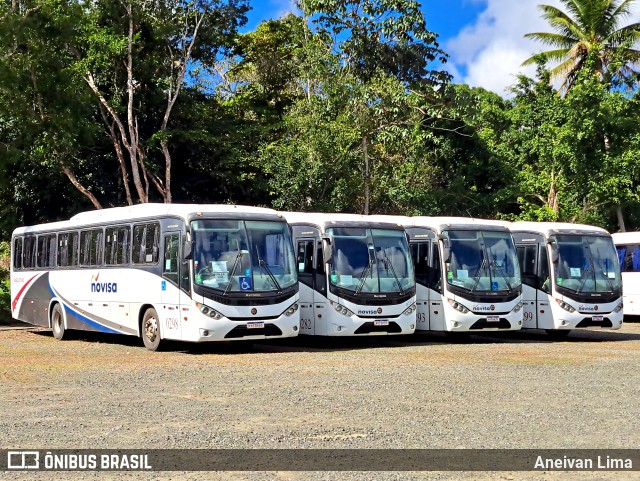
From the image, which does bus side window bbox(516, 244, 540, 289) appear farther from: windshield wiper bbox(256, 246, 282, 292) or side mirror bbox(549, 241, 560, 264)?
windshield wiper bbox(256, 246, 282, 292)

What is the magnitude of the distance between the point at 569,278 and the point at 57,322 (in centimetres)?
1224

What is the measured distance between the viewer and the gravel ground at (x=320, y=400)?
384 inches

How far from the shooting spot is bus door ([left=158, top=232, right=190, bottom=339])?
1986 cm

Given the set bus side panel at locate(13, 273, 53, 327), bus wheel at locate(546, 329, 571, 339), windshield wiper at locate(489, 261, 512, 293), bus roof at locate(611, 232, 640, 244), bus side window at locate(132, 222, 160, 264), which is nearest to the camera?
bus side window at locate(132, 222, 160, 264)

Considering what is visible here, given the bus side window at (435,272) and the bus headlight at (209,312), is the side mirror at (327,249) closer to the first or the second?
the bus side window at (435,272)

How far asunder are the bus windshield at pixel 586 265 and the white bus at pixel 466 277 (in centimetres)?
159

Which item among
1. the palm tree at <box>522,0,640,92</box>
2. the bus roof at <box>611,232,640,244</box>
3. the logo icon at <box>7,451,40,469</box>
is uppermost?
the palm tree at <box>522,0,640,92</box>

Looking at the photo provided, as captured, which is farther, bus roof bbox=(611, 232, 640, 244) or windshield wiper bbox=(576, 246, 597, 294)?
bus roof bbox=(611, 232, 640, 244)

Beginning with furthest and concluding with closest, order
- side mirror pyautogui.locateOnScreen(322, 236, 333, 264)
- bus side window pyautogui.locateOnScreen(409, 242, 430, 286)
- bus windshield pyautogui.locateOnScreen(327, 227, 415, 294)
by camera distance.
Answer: bus side window pyautogui.locateOnScreen(409, 242, 430, 286) < bus windshield pyautogui.locateOnScreen(327, 227, 415, 294) < side mirror pyautogui.locateOnScreen(322, 236, 333, 264)

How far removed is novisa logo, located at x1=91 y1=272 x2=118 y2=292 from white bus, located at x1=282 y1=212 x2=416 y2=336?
3.92m

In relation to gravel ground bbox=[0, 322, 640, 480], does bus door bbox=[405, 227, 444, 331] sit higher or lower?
higher

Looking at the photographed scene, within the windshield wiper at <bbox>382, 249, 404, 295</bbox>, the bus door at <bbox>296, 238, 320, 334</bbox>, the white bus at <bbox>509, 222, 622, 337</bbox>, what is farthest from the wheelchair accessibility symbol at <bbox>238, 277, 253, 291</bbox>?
the white bus at <bbox>509, 222, 622, 337</bbox>

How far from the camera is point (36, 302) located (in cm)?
2723

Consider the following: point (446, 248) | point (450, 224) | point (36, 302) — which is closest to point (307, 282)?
point (446, 248)
